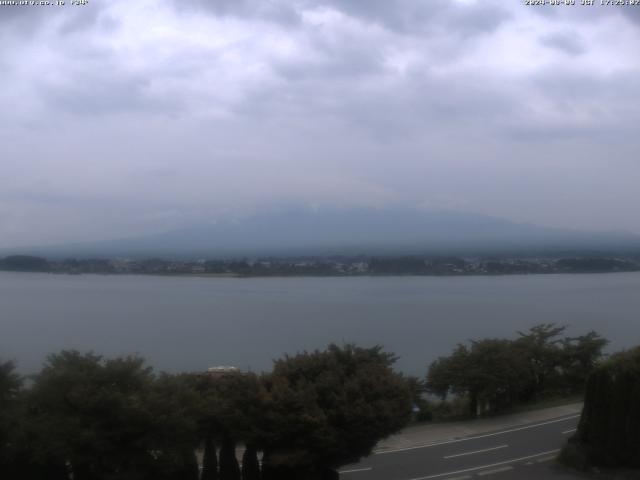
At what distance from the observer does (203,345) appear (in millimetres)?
29922

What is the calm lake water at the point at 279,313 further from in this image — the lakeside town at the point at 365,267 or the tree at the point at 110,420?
the tree at the point at 110,420

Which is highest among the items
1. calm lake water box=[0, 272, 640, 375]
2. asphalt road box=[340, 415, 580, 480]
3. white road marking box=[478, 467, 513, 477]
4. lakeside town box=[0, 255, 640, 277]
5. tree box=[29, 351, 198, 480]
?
lakeside town box=[0, 255, 640, 277]

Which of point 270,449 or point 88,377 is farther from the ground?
point 88,377

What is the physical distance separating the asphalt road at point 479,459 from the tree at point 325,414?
6.83 ft

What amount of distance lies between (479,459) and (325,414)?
4339mm

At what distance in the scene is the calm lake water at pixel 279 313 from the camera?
2886cm

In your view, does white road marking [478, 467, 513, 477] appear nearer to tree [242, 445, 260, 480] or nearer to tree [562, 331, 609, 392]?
tree [242, 445, 260, 480]

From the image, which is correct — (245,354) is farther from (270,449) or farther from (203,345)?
(270,449)

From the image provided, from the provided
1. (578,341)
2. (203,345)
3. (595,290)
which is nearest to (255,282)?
(595,290)

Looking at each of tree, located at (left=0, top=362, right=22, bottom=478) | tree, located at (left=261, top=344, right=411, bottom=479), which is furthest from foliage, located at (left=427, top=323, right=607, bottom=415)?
tree, located at (left=0, top=362, right=22, bottom=478)

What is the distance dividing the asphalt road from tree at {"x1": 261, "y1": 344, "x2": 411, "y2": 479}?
2082 mm

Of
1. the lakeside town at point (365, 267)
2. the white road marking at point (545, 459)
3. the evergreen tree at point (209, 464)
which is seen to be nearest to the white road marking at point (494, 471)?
the white road marking at point (545, 459)

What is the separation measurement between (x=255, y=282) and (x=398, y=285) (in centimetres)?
1214

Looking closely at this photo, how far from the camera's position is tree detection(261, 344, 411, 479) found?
966cm
